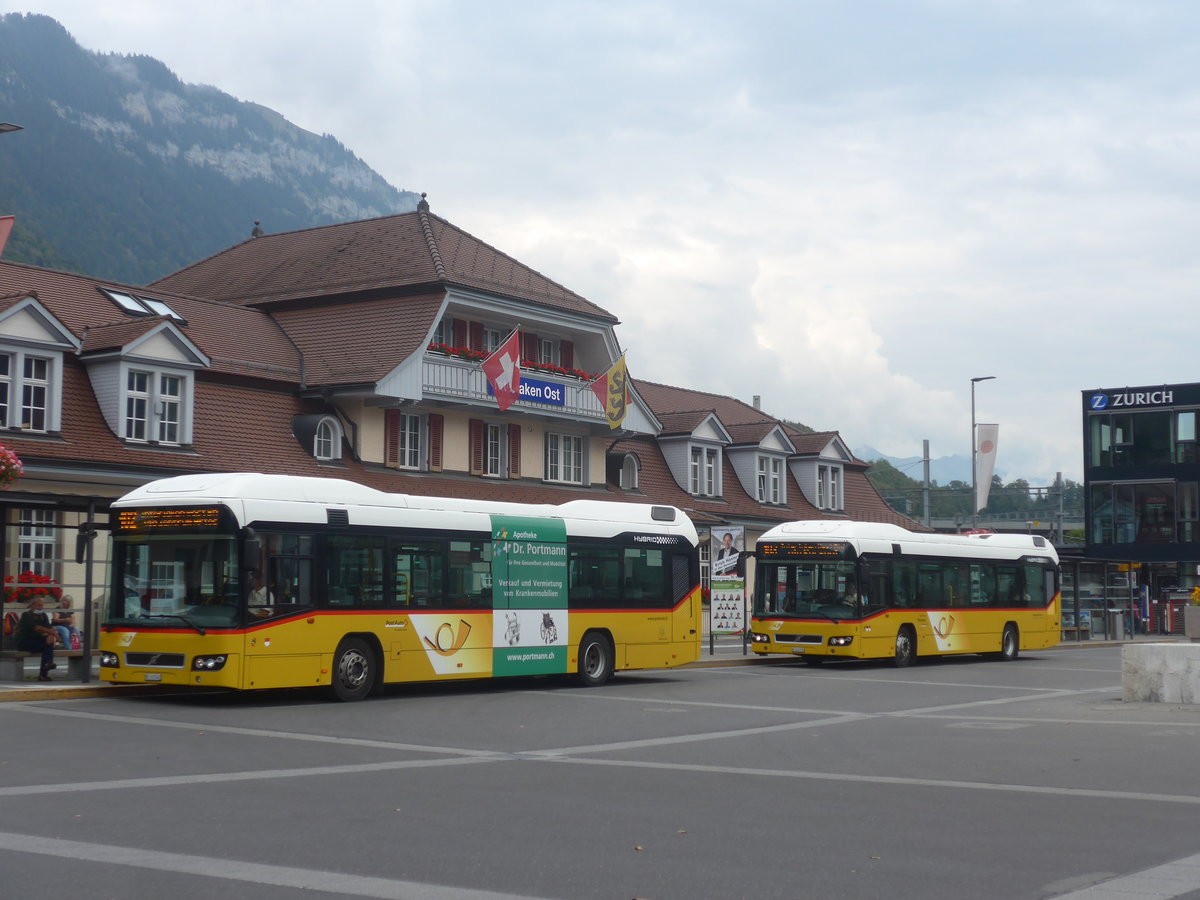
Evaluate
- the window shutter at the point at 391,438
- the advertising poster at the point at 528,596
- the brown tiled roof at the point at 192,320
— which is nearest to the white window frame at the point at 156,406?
the brown tiled roof at the point at 192,320

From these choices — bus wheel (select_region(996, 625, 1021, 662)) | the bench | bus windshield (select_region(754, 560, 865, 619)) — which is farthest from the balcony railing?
the bench

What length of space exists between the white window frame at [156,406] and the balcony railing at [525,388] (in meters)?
6.96

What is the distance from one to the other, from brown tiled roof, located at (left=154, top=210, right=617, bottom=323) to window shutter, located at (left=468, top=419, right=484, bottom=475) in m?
3.60

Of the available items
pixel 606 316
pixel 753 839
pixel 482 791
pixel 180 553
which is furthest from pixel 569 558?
pixel 606 316

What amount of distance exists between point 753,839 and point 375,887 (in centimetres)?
274

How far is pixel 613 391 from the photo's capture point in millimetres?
44031

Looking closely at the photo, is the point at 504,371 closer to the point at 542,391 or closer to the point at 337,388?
the point at 542,391

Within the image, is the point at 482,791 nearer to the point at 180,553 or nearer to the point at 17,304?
the point at 180,553

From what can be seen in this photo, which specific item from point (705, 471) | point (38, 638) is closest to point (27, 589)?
point (38, 638)

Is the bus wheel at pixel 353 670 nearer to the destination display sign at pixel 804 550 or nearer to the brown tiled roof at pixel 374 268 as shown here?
the destination display sign at pixel 804 550

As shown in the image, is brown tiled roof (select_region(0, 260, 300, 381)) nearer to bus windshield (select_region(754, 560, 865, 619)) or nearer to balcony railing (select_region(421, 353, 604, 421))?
balcony railing (select_region(421, 353, 604, 421))

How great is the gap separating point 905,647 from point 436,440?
14.0m

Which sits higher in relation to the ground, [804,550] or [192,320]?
[192,320]

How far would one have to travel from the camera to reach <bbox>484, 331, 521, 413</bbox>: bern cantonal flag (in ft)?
130
